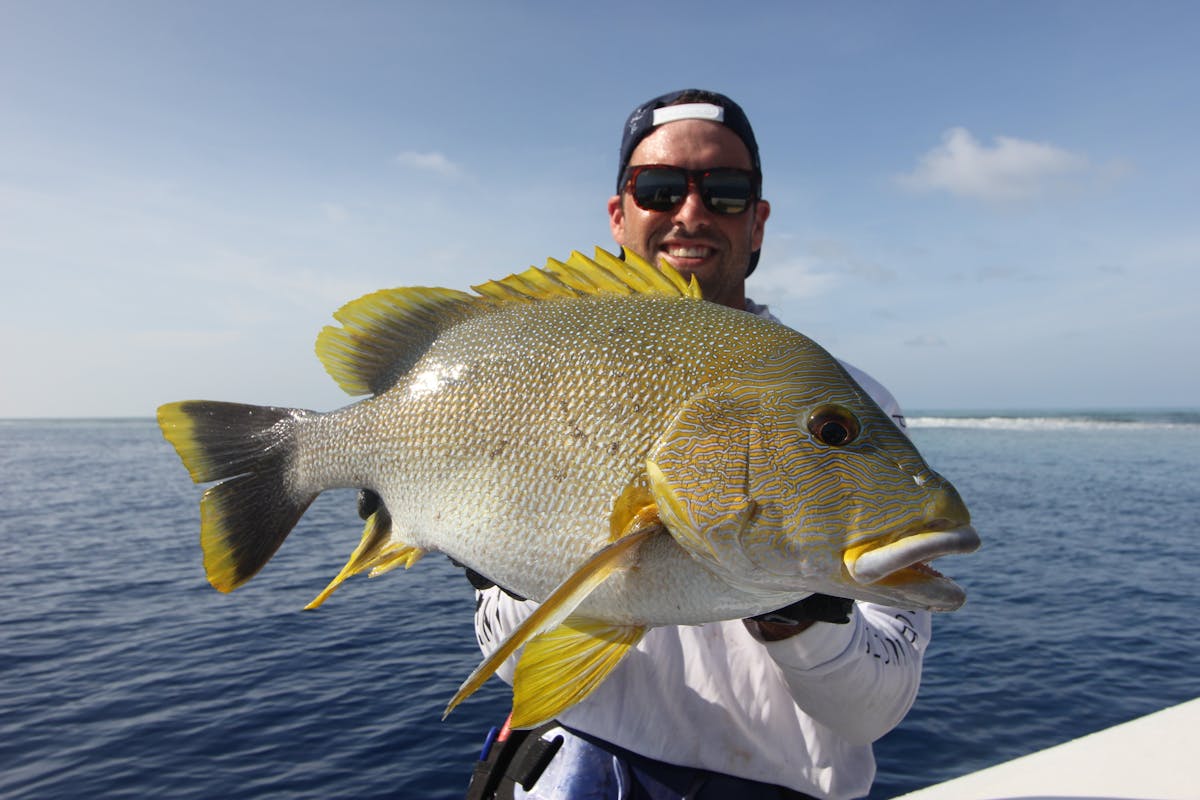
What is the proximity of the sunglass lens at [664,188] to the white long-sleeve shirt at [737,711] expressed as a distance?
1558 millimetres

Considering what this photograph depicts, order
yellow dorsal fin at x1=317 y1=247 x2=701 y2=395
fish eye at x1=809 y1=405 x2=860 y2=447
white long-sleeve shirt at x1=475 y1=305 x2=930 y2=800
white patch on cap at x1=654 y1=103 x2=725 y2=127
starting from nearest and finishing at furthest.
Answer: fish eye at x1=809 y1=405 x2=860 y2=447 < yellow dorsal fin at x1=317 y1=247 x2=701 y2=395 < white long-sleeve shirt at x1=475 y1=305 x2=930 y2=800 < white patch on cap at x1=654 y1=103 x2=725 y2=127

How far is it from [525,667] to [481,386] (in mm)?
Answer: 668

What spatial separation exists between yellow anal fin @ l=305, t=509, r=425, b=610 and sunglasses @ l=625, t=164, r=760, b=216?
1.58m

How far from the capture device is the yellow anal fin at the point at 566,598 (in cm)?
131

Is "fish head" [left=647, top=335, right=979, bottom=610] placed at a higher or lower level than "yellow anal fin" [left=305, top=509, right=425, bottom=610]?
higher

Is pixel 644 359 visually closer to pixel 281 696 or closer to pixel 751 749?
pixel 751 749

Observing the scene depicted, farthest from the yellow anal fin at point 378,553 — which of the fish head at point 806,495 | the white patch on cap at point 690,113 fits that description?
the white patch on cap at point 690,113

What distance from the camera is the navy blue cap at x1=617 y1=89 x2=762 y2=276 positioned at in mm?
3014

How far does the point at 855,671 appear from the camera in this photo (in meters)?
2.08

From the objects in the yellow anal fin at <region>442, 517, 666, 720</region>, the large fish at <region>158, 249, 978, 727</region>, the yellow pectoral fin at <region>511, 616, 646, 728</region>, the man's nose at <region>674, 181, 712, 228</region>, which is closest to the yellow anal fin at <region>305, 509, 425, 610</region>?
the large fish at <region>158, 249, 978, 727</region>

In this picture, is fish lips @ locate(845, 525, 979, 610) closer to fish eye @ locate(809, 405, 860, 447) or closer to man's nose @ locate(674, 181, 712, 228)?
fish eye @ locate(809, 405, 860, 447)

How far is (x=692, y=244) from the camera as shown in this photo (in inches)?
114

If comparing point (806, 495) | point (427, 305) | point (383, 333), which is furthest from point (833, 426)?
point (383, 333)

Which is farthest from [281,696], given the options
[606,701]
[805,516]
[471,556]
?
[805,516]
